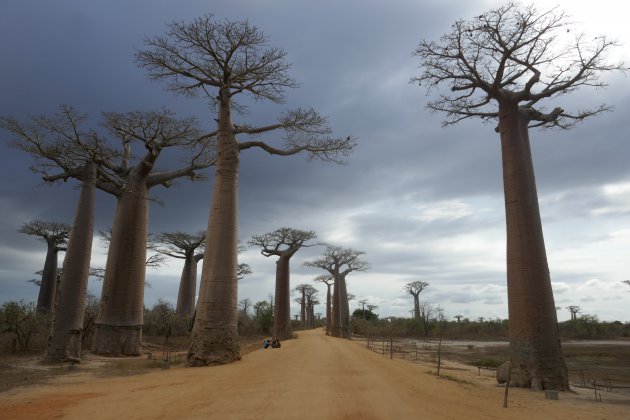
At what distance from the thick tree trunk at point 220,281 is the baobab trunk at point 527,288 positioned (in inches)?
236

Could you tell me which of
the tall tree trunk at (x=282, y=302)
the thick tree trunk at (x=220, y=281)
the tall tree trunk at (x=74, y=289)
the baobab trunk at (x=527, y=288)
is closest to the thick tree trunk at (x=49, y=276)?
the tall tree trunk at (x=282, y=302)

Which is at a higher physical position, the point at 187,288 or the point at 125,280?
the point at 187,288

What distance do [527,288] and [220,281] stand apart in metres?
6.53

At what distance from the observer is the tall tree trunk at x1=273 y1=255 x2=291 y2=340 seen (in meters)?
22.4

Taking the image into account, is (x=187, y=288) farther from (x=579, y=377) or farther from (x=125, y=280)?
(x=579, y=377)

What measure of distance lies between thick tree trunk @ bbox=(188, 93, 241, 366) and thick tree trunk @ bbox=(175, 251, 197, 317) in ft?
53.5

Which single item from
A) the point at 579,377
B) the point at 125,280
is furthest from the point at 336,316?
the point at 125,280

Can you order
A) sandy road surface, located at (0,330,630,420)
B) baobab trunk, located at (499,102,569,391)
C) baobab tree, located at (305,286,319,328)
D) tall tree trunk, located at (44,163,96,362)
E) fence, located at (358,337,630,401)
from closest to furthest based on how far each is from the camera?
sandy road surface, located at (0,330,630,420)
baobab trunk, located at (499,102,569,391)
fence, located at (358,337,630,401)
tall tree trunk, located at (44,163,96,362)
baobab tree, located at (305,286,319,328)

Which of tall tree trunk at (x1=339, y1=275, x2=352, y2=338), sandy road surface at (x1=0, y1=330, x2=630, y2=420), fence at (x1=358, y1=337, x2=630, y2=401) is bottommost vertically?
fence at (x1=358, y1=337, x2=630, y2=401)

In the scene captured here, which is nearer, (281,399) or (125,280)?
(281,399)

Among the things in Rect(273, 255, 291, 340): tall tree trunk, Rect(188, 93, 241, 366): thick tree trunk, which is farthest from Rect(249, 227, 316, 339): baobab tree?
Answer: Rect(188, 93, 241, 366): thick tree trunk

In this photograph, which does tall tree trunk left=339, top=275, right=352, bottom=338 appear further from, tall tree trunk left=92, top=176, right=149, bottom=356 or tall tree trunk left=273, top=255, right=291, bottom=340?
tall tree trunk left=92, top=176, right=149, bottom=356

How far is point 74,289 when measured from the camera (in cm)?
1016

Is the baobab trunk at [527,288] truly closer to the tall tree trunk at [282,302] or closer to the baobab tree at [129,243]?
the baobab tree at [129,243]
